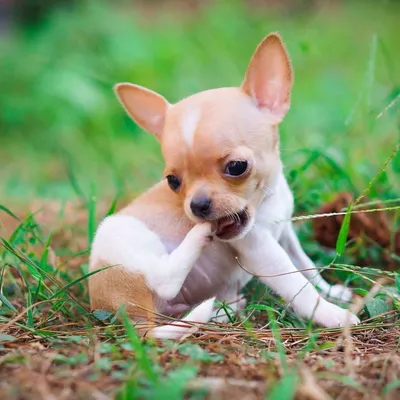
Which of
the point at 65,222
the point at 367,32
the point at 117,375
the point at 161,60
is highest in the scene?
the point at 367,32

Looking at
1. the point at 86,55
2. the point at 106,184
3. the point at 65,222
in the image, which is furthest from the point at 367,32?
the point at 65,222

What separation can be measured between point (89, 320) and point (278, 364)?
105cm

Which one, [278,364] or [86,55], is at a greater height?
[86,55]

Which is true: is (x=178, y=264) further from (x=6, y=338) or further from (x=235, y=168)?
(x=6, y=338)

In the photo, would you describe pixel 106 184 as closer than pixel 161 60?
Yes

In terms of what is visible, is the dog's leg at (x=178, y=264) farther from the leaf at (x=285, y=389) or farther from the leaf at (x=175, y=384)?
the leaf at (x=285, y=389)

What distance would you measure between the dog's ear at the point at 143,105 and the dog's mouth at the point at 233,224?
658mm

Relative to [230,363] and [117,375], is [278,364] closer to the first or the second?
[230,363]

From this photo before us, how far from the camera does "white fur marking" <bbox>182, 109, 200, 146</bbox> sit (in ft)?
9.96

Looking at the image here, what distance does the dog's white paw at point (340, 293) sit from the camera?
3.55 meters

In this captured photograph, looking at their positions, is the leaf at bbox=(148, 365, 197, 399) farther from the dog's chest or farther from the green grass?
the dog's chest

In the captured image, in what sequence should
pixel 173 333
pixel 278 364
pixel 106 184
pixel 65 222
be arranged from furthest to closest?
1. pixel 106 184
2. pixel 65 222
3. pixel 173 333
4. pixel 278 364

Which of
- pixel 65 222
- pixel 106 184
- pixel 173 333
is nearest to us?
pixel 173 333

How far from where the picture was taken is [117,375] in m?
2.32
